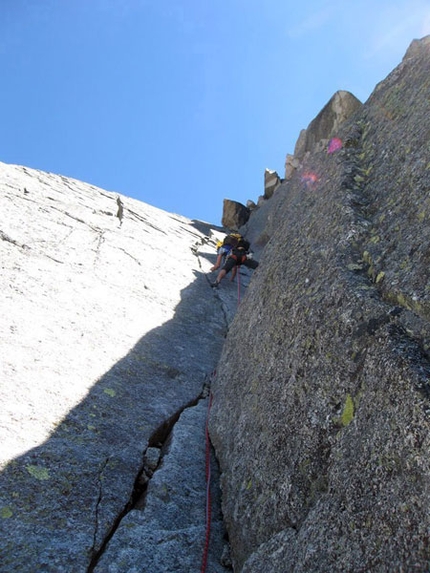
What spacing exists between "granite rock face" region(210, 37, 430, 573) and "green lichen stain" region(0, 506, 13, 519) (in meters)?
2.54

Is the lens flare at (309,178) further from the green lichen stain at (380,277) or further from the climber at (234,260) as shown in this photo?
the climber at (234,260)

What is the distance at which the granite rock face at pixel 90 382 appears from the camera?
5.65m

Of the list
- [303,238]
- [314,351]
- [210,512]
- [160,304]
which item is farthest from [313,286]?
[160,304]

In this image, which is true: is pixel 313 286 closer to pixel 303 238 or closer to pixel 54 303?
pixel 303 238

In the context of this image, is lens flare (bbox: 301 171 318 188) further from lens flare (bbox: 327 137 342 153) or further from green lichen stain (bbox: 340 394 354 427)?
green lichen stain (bbox: 340 394 354 427)

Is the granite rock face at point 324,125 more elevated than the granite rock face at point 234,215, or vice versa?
the granite rock face at point 234,215

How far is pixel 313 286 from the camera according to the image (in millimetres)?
6562

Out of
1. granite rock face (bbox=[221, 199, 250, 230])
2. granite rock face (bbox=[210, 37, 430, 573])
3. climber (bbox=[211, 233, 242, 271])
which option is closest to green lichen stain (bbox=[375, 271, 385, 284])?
granite rock face (bbox=[210, 37, 430, 573])

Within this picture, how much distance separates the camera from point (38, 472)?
19.9 feet

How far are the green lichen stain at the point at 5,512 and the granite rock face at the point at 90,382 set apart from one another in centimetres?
1

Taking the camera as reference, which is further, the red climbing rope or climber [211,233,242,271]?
climber [211,233,242,271]

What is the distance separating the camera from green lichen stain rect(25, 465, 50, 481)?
601 cm

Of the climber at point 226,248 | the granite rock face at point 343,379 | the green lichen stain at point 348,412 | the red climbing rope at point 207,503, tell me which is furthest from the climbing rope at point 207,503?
the climber at point 226,248

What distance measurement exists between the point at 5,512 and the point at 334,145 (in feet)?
28.1
